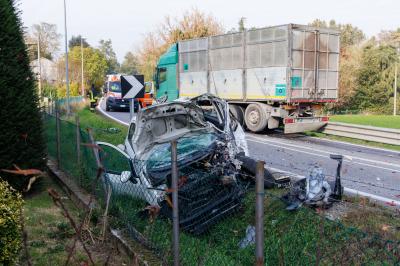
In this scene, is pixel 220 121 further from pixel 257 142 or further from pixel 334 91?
pixel 334 91

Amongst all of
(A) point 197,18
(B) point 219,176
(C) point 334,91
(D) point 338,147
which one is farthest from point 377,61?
(B) point 219,176

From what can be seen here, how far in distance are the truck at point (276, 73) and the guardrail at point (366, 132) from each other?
18.6 inches

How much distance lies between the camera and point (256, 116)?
15977mm

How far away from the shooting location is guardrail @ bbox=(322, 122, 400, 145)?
1347 cm

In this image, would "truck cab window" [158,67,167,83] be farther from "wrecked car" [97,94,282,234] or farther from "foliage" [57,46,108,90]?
"foliage" [57,46,108,90]

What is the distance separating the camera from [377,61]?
54000 mm

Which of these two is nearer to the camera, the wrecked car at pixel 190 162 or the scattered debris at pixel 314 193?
the wrecked car at pixel 190 162

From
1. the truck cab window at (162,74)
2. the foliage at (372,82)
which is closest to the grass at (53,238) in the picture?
the truck cab window at (162,74)

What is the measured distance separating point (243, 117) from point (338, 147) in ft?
14.8

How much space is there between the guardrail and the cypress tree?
34.5ft

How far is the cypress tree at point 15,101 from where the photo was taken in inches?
268

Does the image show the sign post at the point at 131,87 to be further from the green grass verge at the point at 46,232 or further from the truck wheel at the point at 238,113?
the truck wheel at the point at 238,113

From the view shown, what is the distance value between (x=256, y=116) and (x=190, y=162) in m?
10.0

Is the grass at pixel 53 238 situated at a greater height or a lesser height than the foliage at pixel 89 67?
lesser
